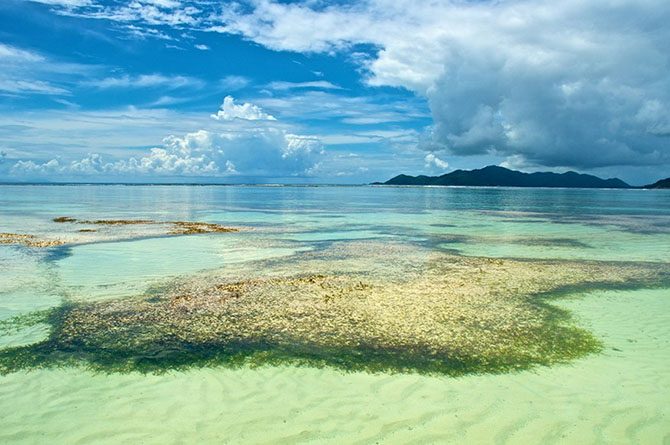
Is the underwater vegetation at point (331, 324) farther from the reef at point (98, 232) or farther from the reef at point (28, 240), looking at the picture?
the reef at point (98, 232)

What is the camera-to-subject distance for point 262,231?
42.9 metres

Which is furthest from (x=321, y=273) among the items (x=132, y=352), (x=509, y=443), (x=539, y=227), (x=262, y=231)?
(x=539, y=227)

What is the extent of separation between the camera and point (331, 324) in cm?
1444

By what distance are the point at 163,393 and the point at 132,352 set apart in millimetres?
2640

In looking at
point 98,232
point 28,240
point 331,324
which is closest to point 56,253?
point 28,240

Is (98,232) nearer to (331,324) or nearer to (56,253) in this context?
(56,253)

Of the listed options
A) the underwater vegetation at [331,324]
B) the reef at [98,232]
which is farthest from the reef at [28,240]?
the underwater vegetation at [331,324]

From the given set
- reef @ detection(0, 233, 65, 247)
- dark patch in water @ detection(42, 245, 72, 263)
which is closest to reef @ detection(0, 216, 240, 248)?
reef @ detection(0, 233, 65, 247)

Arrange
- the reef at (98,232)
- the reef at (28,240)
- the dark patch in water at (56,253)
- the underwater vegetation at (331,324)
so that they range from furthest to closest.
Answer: the reef at (98,232) < the reef at (28,240) < the dark patch in water at (56,253) < the underwater vegetation at (331,324)

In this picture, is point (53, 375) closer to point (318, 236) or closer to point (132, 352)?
point (132, 352)

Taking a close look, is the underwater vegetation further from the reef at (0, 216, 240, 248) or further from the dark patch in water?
the reef at (0, 216, 240, 248)

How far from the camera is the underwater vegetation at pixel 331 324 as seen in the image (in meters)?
11.9

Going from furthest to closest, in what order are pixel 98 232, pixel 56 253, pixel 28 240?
pixel 98 232
pixel 28 240
pixel 56 253

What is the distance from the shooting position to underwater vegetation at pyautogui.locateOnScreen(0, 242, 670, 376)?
39.1 ft
